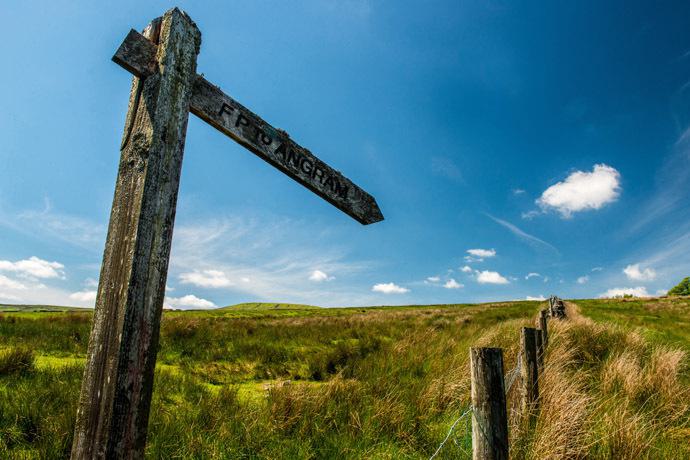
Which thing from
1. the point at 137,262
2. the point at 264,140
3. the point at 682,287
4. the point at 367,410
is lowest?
the point at 367,410

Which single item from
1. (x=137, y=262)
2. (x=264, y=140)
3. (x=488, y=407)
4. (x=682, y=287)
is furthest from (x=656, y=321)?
(x=682, y=287)

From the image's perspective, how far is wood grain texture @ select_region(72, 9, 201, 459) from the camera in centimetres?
140

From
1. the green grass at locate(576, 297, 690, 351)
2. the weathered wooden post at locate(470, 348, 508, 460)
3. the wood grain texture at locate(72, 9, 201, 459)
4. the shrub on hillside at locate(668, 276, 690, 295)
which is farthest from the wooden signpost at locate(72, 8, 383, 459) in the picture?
the shrub on hillside at locate(668, 276, 690, 295)

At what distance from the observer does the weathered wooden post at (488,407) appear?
1984mm

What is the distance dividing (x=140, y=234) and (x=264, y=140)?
85 centimetres

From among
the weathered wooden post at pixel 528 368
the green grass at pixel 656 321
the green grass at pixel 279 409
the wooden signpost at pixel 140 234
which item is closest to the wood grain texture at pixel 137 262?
the wooden signpost at pixel 140 234

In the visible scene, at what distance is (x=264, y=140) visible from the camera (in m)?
2.04

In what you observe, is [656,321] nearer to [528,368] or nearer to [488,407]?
[528,368]

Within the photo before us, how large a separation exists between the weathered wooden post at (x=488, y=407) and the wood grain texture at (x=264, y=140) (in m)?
1.13

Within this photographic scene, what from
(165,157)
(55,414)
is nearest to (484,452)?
(165,157)

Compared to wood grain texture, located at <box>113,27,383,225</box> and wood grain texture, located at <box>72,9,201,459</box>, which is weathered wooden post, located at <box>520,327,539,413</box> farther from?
wood grain texture, located at <box>72,9,201,459</box>

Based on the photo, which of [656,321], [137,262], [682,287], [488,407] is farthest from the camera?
[682,287]

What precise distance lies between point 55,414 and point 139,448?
332 centimetres

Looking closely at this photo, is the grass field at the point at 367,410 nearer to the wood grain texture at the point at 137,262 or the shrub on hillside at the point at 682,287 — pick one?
Result: the wood grain texture at the point at 137,262
